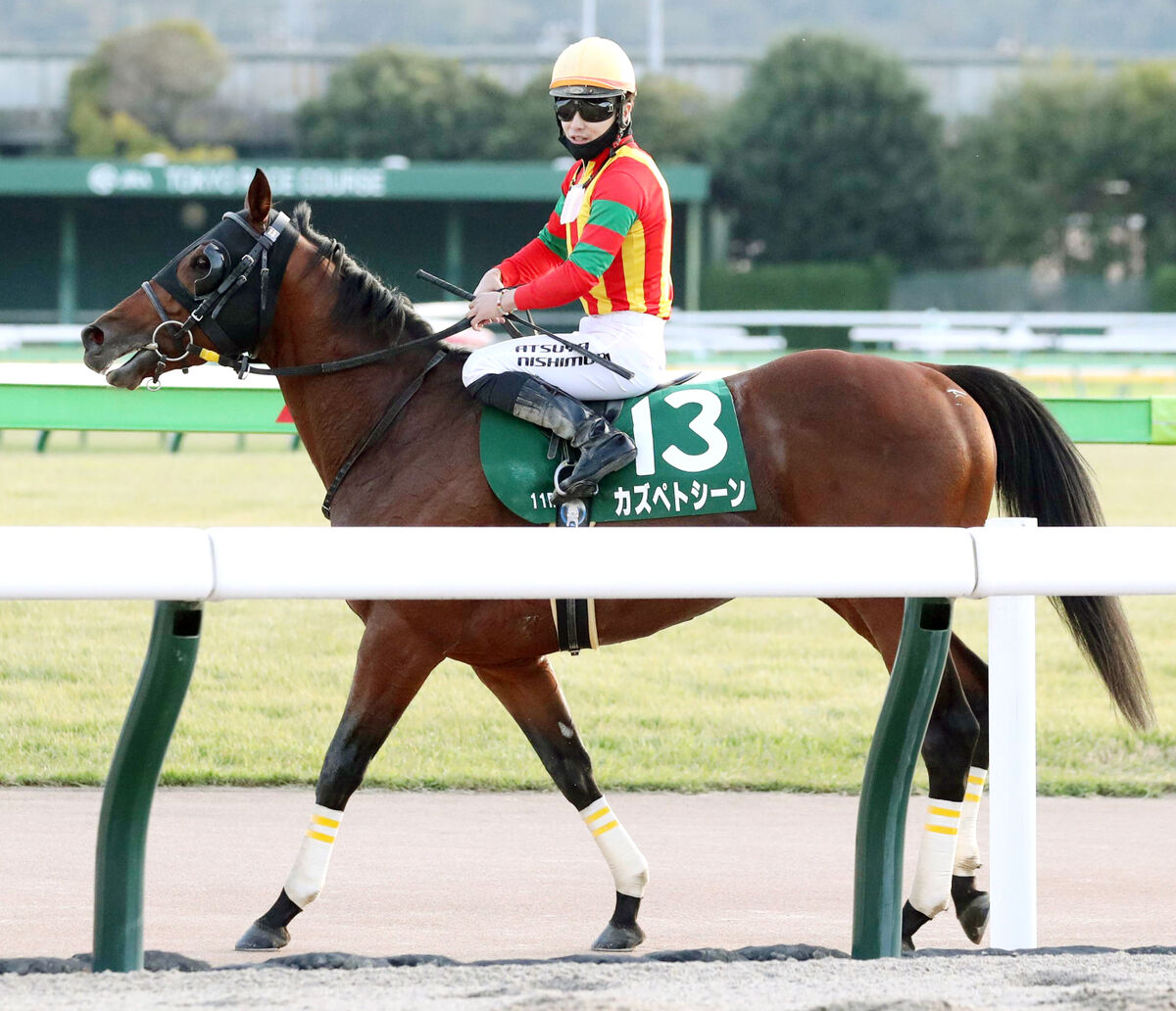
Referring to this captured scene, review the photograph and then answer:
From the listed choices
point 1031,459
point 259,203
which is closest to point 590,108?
point 259,203

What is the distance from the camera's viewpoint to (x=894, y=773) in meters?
2.76

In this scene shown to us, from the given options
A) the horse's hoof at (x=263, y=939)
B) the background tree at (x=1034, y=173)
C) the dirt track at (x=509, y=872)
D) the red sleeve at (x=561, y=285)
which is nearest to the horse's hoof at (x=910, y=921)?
the dirt track at (x=509, y=872)

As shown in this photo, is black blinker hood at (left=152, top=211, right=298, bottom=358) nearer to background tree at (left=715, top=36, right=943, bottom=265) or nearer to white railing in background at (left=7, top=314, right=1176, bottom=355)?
white railing in background at (left=7, top=314, right=1176, bottom=355)

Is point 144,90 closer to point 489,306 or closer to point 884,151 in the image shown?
point 884,151

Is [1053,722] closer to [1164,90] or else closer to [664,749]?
[664,749]

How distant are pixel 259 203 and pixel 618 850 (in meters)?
1.85

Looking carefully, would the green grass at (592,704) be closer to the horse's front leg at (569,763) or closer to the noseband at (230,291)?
the horse's front leg at (569,763)

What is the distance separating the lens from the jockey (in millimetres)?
4145

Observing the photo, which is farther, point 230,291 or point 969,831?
point 230,291

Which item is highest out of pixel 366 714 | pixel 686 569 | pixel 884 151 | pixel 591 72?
pixel 884 151

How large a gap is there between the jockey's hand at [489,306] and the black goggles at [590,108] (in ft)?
1.51

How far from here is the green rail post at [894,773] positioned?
2.73m

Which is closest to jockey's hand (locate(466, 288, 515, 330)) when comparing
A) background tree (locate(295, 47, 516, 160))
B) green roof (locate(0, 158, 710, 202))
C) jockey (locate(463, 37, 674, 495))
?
jockey (locate(463, 37, 674, 495))

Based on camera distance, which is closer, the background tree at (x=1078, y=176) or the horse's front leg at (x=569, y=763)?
the horse's front leg at (x=569, y=763)
